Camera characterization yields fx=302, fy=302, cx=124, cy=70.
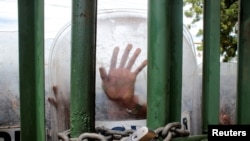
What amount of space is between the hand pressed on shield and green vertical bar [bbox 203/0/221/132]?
0.53 m

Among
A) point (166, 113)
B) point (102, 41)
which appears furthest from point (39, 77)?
point (102, 41)

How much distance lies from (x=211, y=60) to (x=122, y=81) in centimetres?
55

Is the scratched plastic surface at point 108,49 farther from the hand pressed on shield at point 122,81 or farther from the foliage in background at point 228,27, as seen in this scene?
the foliage in background at point 228,27

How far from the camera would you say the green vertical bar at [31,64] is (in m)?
0.57

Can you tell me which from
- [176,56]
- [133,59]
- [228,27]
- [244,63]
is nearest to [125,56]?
[133,59]

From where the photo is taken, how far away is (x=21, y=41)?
572mm

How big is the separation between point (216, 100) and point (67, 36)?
2.44 feet

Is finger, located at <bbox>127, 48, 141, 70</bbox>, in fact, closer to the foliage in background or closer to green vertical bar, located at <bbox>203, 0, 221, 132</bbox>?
green vertical bar, located at <bbox>203, 0, 221, 132</bbox>

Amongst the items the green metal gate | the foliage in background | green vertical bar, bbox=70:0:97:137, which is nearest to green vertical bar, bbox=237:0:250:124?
the green metal gate

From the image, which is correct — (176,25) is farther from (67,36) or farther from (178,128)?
(67,36)

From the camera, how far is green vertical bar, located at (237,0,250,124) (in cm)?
84

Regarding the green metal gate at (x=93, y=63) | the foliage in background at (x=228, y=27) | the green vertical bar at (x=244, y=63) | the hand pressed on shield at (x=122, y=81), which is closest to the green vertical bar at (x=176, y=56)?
the green metal gate at (x=93, y=63)

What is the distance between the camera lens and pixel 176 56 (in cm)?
58

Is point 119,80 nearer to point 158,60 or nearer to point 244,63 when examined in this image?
point 244,63
